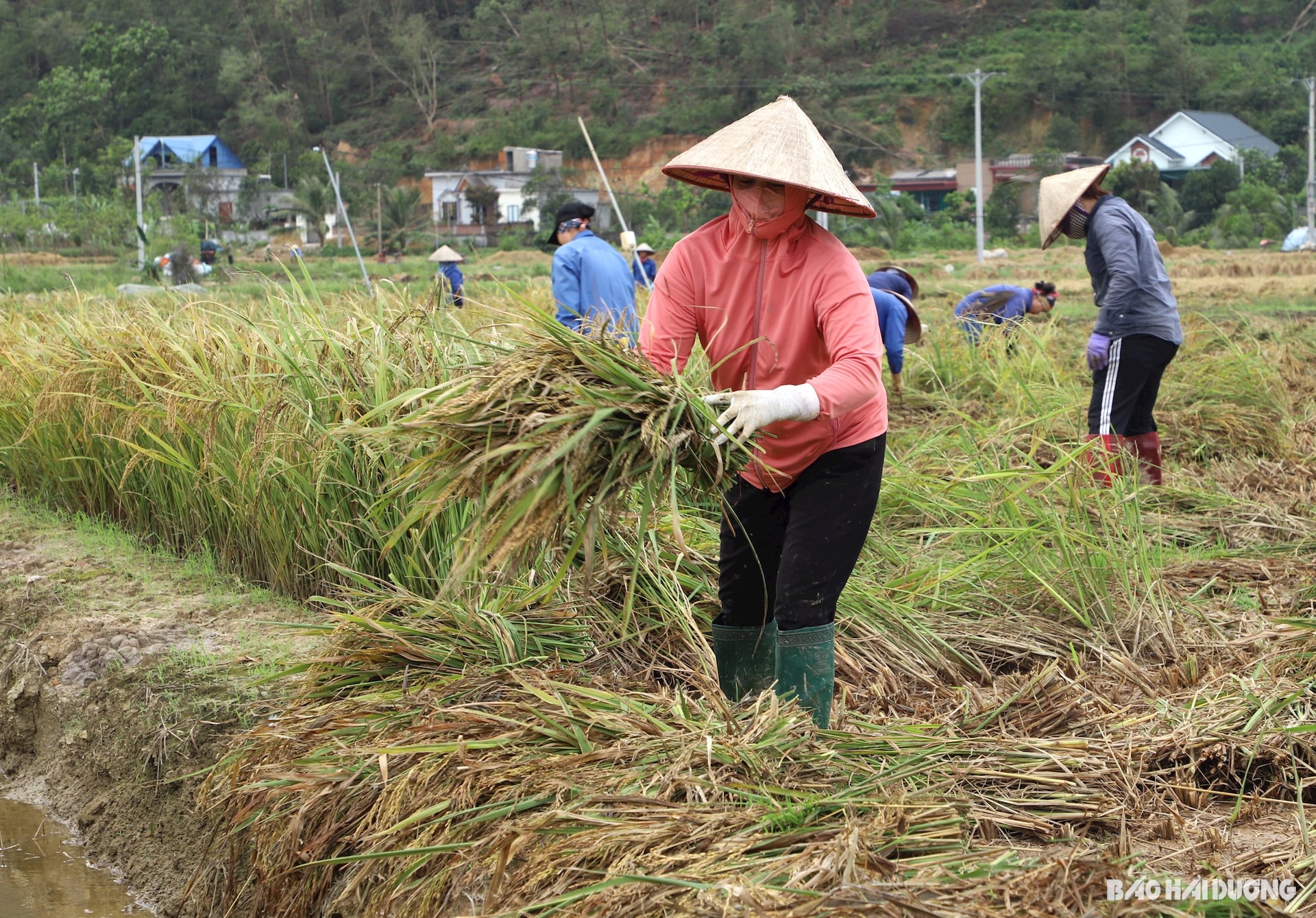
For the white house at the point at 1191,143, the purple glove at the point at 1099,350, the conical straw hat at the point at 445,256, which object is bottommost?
the purple glove at the point at 1099,350

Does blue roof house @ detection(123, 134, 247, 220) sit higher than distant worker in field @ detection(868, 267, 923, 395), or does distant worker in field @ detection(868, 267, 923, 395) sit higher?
blue roof house @ detection(123, 134, 247, 220)

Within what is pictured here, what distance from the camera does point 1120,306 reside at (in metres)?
4.77

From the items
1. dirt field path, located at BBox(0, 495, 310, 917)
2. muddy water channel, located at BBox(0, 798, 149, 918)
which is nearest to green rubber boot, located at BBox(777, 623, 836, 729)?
dirt field path, located at BBox(0, 495, 310, 917)

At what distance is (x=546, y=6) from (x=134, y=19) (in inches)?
964

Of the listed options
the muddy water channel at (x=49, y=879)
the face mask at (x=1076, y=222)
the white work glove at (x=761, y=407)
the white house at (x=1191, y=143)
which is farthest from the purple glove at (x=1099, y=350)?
the white house at (x=1191, y=143)

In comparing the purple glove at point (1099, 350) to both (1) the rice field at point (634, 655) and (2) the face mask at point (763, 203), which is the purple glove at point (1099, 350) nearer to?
(1) the rice field at point (634, 655)

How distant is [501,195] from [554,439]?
4933 cm

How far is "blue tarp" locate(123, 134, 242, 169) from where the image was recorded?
5741cm

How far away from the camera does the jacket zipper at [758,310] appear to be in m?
2.57

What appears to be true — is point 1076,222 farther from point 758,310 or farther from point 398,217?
point 398,217

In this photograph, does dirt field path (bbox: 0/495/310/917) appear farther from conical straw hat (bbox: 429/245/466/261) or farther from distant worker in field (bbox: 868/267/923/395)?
conical straw hat (bbox: 429/245/466/261)

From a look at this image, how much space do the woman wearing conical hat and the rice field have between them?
0.64 ft

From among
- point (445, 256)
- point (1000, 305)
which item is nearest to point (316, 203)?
point (445, 256)

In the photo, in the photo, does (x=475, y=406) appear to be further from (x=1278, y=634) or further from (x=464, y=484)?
(x=1278, y=634)
